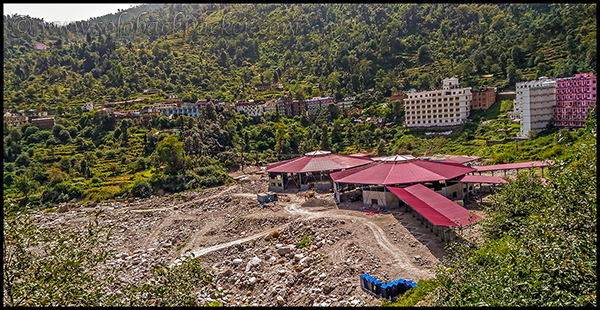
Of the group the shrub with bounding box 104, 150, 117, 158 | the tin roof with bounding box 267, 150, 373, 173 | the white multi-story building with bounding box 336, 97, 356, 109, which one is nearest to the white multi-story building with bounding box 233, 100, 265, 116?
the white multi-story building with bounding box 336, 97, 356, 109

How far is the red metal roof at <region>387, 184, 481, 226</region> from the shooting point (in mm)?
14292

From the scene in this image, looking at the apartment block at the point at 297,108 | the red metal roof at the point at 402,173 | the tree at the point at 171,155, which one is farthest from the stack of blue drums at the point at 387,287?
the apartment block at the point at 297,108

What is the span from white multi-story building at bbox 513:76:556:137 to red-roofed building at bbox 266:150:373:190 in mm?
21248

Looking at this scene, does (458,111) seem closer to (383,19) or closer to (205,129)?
(205,129)

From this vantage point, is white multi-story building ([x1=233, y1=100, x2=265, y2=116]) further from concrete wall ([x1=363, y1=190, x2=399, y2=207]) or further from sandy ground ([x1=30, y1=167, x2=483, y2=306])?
concrete wall ([x1=363, y1=190, x2=399, y2=207])

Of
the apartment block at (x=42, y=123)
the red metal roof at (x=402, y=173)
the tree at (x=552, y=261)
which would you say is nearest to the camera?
the tree at (x=552, y=261)

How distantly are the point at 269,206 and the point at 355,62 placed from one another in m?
58.2

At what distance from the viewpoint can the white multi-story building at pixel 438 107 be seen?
49.2 metres

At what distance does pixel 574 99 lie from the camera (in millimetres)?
39219

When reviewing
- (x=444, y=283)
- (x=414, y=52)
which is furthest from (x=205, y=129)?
(x=414, y=52)

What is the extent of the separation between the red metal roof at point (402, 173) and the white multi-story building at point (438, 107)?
91.6 ft

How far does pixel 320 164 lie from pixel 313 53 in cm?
7544

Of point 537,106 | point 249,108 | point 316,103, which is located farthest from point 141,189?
point 537,106

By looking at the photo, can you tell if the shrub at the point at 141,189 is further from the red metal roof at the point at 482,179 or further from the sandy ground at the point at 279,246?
the red metal roof at the point at 482,179
